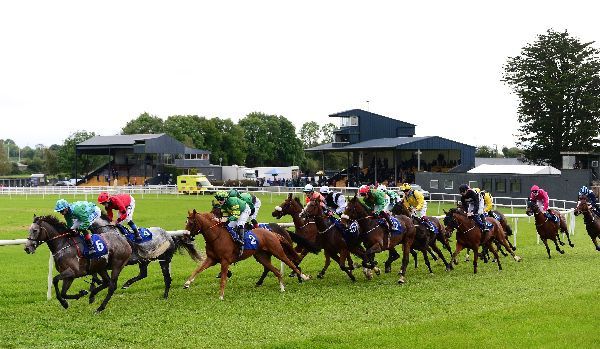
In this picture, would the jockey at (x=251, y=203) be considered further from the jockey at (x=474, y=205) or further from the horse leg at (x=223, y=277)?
the jockey at (x=474, y=205)

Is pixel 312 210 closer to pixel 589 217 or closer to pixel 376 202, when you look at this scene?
pixel 376 202

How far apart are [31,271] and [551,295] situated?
9376mm

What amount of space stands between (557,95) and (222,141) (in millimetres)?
56132

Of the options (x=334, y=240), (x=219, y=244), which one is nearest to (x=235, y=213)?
(x=219, y=244)

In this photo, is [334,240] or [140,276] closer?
[140,276]

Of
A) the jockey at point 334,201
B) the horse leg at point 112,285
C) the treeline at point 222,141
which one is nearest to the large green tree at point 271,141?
the treeline at point 222,141

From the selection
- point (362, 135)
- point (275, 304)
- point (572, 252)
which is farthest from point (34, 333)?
point (362, 135)

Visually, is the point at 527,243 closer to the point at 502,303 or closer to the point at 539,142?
the point at 502,303

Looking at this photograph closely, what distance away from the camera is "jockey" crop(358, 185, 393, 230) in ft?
44.1

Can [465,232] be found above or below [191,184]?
below

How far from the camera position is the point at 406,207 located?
1526cm

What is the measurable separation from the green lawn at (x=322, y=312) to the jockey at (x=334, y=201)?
1307 millimetres

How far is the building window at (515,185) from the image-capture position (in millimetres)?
41406

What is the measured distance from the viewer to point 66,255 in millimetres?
9820
